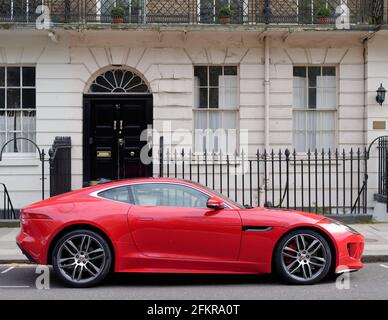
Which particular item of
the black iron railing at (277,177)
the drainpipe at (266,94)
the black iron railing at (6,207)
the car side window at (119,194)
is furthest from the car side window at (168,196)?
the drainpipe at (266,94)

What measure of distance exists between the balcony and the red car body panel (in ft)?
24.4

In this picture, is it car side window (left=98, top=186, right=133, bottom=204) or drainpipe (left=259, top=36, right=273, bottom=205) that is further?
drainpipe (left=259, top=36, right=273, bottom=205)

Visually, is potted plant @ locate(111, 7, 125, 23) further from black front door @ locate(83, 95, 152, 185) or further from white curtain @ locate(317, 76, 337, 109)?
white curtain @ locate(317, 76, 337, 109)

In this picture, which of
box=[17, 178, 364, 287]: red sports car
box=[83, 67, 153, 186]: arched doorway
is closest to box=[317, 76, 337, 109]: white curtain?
box=[83, 67, 153, 186]: arched doorway

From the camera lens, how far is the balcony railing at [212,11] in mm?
14242

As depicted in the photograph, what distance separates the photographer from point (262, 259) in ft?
25.4

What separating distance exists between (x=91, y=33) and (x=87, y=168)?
3.22 metres

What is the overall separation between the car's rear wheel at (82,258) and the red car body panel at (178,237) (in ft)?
0.36

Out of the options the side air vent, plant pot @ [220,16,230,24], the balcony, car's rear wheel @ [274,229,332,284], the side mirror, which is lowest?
car's rear wheel @ [274,229,332,284]

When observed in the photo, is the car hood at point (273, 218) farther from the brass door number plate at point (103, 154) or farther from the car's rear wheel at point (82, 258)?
the brass door number plate at point (103, 154)

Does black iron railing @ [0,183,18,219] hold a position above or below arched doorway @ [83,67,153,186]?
below

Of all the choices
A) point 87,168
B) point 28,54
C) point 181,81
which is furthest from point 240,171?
point 28,54

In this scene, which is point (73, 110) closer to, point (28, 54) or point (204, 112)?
point (28, 54)

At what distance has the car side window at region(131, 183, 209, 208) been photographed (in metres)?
7.98
